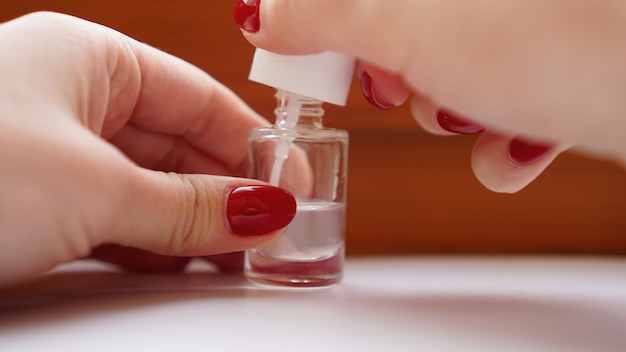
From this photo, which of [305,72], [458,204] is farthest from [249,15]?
[458,204]

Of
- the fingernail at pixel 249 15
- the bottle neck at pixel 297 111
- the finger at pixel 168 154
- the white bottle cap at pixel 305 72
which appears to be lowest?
the finger at pixel 168 154

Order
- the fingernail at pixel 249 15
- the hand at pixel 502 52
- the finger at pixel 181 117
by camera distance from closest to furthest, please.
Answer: the hand at pixel 502 52, the fingernail at pixel 249 15, the finger at pixel 181 117

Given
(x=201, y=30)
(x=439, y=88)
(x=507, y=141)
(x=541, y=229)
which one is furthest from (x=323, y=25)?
(x=541, y=229)

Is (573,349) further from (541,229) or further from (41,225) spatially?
(541,229)

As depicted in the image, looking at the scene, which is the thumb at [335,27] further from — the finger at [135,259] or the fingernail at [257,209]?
the finger at [135,259]

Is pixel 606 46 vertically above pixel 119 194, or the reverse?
pixel 606 46

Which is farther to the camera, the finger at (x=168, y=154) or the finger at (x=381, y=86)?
the finger at (x=168, y=154)

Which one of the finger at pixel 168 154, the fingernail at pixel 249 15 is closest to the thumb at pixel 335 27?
the fingernail at pixel 249 15
